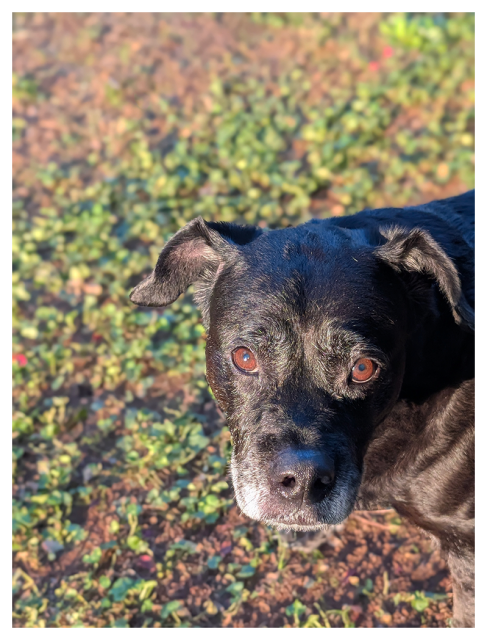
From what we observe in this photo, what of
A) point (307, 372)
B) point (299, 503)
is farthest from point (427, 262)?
point (299, 503)

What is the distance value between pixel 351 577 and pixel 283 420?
1840 mm

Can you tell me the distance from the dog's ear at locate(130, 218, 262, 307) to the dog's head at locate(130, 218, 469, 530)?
226mm

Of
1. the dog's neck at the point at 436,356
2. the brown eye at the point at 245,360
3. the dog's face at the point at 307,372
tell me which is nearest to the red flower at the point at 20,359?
the dog's face at the point at 307,372

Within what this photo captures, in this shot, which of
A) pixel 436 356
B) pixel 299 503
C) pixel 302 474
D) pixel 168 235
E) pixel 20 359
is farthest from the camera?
pixel 168 235

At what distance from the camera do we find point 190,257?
Result: 12.4 feet

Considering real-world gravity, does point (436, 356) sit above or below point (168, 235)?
below

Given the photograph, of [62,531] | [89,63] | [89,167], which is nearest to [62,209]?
[89,167]

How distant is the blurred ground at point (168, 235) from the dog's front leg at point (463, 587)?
0.99 ft

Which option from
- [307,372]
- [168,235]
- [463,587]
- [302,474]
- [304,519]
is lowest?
[463,587]

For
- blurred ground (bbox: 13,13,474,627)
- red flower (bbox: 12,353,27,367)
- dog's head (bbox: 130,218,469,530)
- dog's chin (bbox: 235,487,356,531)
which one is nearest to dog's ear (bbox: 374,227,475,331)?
dog's head (bbox: 130,218,469,530)

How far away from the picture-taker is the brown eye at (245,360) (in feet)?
10.5

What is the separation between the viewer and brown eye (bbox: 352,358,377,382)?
10.3 ft

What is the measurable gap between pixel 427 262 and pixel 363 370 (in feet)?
2.08

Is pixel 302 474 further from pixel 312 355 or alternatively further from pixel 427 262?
pixel 427 262
